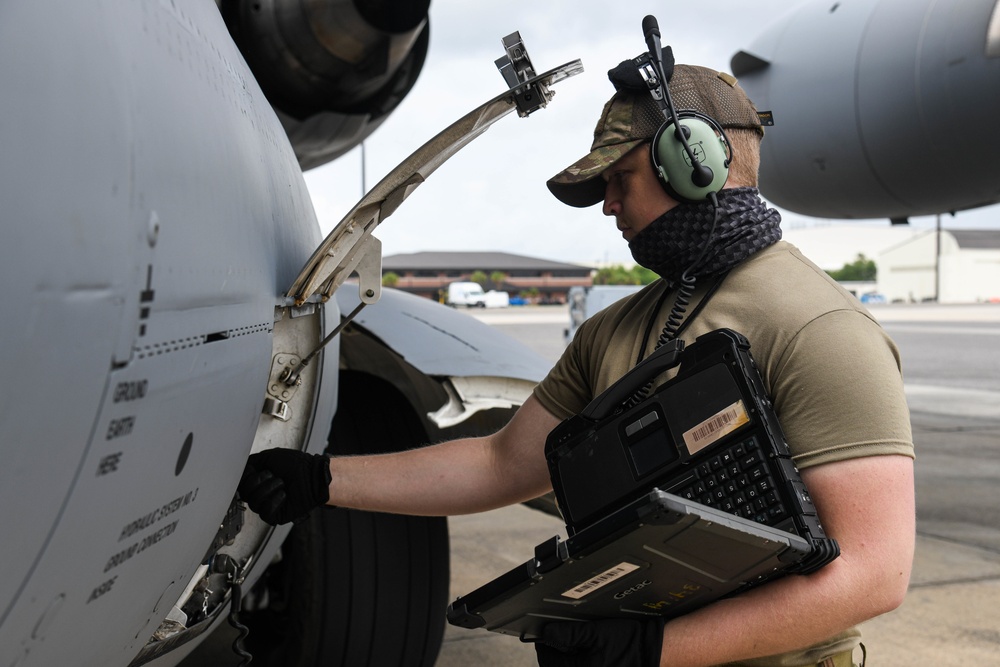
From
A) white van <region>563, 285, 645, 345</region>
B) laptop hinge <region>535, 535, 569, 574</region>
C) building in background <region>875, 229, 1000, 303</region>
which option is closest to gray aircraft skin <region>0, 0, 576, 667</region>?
laptop hinge <region>535, 535, 569, 574</region>

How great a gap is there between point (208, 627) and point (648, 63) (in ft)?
4.55

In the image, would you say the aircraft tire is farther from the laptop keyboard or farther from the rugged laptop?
the laptop keyboard

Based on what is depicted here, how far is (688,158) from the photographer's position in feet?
5.32

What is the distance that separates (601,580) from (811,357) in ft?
1.53

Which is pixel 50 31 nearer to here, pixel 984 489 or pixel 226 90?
pixel 226 90

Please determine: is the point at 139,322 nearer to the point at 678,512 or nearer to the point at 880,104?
the point at 678,512

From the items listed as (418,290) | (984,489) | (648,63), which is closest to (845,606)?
(648,63)

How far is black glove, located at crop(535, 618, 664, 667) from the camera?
153cm

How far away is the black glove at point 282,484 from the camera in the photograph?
6.25ft

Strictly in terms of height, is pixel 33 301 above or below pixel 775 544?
above

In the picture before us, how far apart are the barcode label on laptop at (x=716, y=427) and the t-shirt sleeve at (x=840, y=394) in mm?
100

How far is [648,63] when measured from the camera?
168cm

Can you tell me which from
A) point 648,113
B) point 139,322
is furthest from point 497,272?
point 139,322

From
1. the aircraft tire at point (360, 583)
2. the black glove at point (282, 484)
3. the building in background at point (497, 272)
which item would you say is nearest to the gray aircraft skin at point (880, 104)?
the aircraft tire at point (360, 583)
